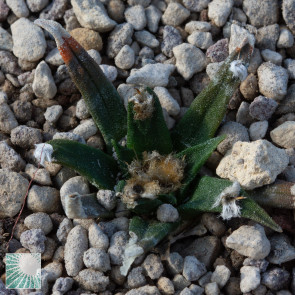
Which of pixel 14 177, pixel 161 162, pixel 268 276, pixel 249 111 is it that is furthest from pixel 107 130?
pixel 268 276

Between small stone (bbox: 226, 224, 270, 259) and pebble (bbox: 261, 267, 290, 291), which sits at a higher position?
small stone (bbox: 226, 224, 270, 259)

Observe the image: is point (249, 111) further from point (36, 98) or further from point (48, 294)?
point (48, 294)

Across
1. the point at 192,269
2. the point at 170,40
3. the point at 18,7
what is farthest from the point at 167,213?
the point at 18,7

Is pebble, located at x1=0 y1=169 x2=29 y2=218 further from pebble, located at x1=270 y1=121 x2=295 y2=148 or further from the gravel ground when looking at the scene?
pebble, located at x1=270 y1=121 x2=295 y2=148

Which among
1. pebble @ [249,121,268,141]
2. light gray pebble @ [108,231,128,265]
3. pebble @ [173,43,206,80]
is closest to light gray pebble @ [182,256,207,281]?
light gray pebble @ [108,231,128,265]

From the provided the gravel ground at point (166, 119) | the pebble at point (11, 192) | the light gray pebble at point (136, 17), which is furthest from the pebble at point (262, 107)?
the pebble at point (11, 192)
